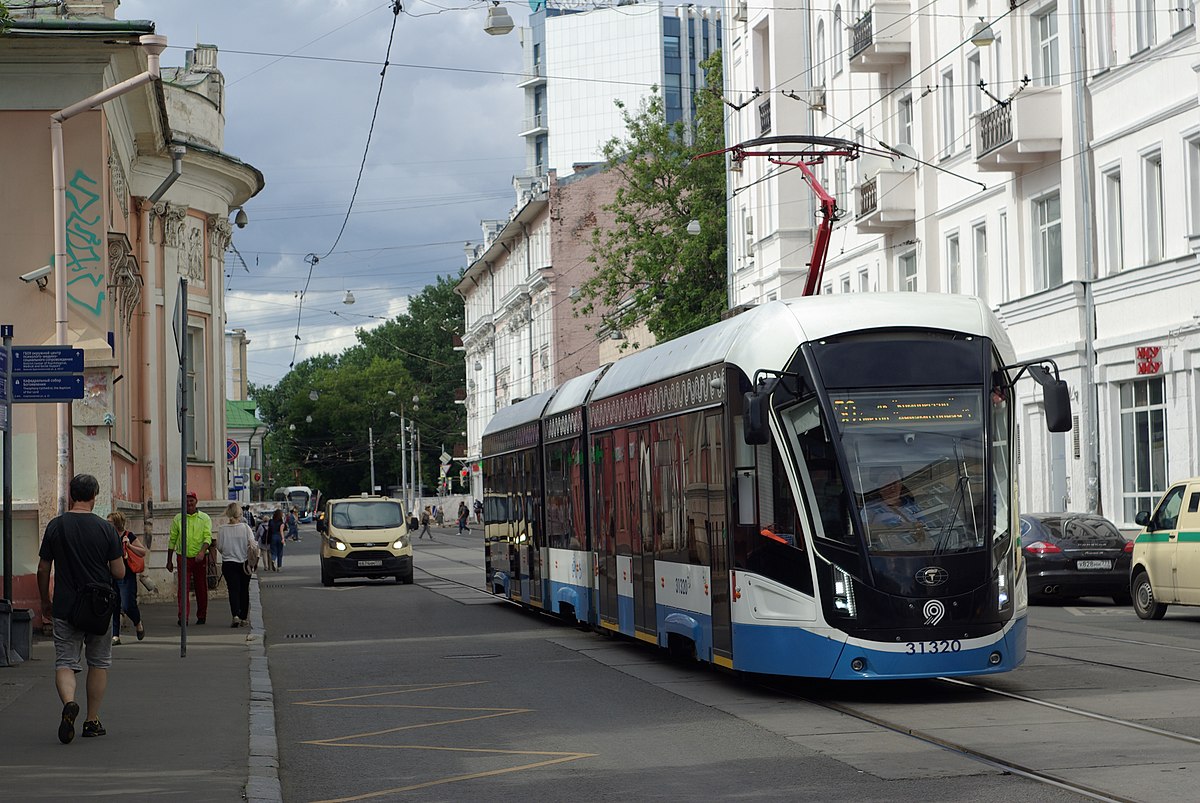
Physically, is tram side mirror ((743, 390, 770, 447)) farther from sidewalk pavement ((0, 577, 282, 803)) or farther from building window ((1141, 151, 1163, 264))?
building window ((1141, 151, 1163, 264))

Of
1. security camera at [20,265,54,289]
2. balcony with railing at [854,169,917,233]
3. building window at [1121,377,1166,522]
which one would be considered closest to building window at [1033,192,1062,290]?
building window at [1121,377,1166,522]

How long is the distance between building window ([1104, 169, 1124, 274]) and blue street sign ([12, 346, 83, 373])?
20749 mm

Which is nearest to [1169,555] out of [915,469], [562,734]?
[915,469]

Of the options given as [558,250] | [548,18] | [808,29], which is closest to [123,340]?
[808,29]

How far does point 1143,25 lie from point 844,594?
21.5 metres

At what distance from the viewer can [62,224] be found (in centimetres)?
2180

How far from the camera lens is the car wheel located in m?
22.6

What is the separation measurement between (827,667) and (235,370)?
121 metres

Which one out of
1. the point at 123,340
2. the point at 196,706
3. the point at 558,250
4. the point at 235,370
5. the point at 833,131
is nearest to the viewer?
the point at 196,706

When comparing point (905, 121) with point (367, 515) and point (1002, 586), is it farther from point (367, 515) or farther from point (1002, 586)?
point (1002, 586)

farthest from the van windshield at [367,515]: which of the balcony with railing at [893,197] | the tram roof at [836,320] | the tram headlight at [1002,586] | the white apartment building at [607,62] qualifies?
the white apartment building at [607,62]

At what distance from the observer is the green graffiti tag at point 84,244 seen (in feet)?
76.1

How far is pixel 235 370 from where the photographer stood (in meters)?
130

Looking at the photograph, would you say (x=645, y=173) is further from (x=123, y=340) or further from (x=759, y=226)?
(x=123, y=340)
